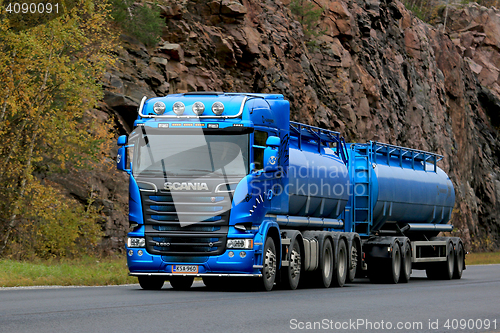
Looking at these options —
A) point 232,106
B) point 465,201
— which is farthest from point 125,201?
point 465,201

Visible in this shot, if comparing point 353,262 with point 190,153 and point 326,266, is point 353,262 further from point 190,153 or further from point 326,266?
point 190,153

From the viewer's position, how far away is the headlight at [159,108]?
15.8m

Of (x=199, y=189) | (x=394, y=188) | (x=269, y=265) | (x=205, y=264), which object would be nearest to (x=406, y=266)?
(x=394, y=188)

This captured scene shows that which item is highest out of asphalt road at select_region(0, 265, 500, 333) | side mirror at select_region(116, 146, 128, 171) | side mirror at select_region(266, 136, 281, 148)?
side mirror at select_region(266, 136, 281, 148)

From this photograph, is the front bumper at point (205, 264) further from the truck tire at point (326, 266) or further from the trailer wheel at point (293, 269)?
the truck tire at point (326, 266)

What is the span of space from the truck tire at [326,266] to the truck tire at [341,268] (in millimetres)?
325

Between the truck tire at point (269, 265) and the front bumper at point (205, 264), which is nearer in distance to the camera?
the front bumper at point (205, 264)

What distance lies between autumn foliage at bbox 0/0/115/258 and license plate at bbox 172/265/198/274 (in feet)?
29.5

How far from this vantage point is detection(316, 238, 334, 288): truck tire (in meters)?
18.2

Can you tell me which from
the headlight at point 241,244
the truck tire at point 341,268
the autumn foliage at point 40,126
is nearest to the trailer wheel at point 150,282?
the headlight at point 241,244

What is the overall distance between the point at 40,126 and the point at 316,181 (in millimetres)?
10161

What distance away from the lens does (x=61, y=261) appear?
76.1ft

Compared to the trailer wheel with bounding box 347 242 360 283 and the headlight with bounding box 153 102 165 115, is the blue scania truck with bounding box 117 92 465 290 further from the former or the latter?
the trailer wheel with bounding box 347 242 360 283

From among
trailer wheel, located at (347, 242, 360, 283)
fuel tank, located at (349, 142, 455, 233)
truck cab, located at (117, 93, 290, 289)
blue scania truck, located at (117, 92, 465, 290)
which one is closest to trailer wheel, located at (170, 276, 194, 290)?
blue scania truck, located at (117, 92, 465, 290)
